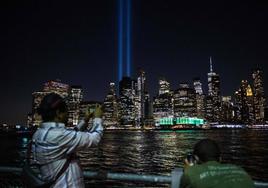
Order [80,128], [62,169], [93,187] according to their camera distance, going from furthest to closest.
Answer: [93,187]
[80,128]
[62,169]

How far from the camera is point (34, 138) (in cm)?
321

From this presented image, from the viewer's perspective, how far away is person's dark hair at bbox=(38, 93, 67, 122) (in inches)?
126

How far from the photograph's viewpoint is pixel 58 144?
2998 millimetres

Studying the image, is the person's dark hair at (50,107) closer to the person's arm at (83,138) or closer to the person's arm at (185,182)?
the person's arm at (83,138)

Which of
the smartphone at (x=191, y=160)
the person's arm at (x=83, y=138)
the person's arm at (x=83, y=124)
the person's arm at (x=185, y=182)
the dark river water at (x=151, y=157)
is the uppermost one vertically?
the person's arm at (x=83, y=124)

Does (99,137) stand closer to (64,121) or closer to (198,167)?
(64,121)

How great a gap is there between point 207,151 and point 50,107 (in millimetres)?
1685

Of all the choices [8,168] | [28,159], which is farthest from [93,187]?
[28,159]

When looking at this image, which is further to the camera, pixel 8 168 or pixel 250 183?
pixel 8 168

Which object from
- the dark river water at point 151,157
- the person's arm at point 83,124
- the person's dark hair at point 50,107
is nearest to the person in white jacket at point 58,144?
the person's dark hair at point 50,107

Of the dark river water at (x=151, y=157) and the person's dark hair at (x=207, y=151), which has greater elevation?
the person's dark hair at (x=207, y=151)

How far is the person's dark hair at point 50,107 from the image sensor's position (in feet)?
10.5

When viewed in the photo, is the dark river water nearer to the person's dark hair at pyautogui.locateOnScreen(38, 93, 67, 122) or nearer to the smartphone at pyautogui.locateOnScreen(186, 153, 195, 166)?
the person's dark hair at pyautogui.locateOnScreen(38, 93, 67, 122)

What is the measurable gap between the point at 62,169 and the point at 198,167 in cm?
135
